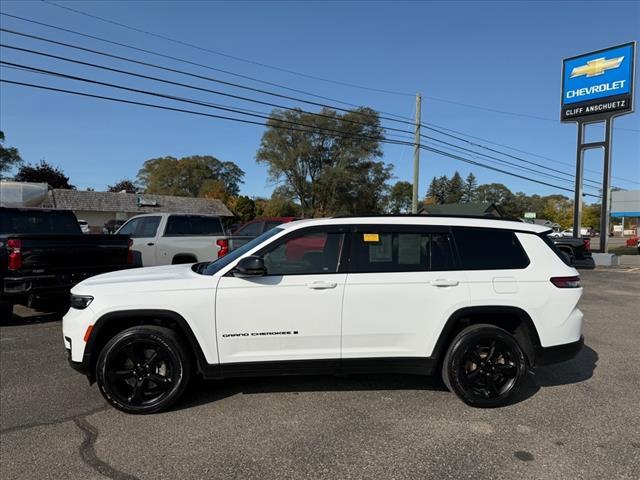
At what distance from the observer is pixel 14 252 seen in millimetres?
6758

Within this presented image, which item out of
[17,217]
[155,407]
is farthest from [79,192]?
[155,407]

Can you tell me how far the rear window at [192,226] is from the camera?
33.3 ft

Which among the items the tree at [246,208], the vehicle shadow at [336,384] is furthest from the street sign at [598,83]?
the tree at [246,208]

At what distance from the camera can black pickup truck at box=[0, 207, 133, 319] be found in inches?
268

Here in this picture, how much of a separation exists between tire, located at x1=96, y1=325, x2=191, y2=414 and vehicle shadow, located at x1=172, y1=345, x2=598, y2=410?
0.29 m

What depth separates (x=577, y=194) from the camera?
23.4 m

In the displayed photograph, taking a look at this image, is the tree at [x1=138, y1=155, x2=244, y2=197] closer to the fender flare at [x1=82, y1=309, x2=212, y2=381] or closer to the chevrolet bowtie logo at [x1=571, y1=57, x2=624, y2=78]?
the chevrolet bowtie logo at [x1=571, y1=57, x2=624, y2=78]

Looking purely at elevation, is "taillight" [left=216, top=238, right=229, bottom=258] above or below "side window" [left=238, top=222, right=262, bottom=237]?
below

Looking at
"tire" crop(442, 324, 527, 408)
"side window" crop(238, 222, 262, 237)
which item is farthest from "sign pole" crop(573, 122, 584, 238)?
"tire" crop(442, 324, 527, 408)

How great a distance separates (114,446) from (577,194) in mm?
25167

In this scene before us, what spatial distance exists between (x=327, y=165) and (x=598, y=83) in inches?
1369

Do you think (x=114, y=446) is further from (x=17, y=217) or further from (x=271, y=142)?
(x=271, y=142)

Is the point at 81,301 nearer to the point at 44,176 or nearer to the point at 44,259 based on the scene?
the point at 44,259

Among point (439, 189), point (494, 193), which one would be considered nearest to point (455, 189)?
point (439, 189)
